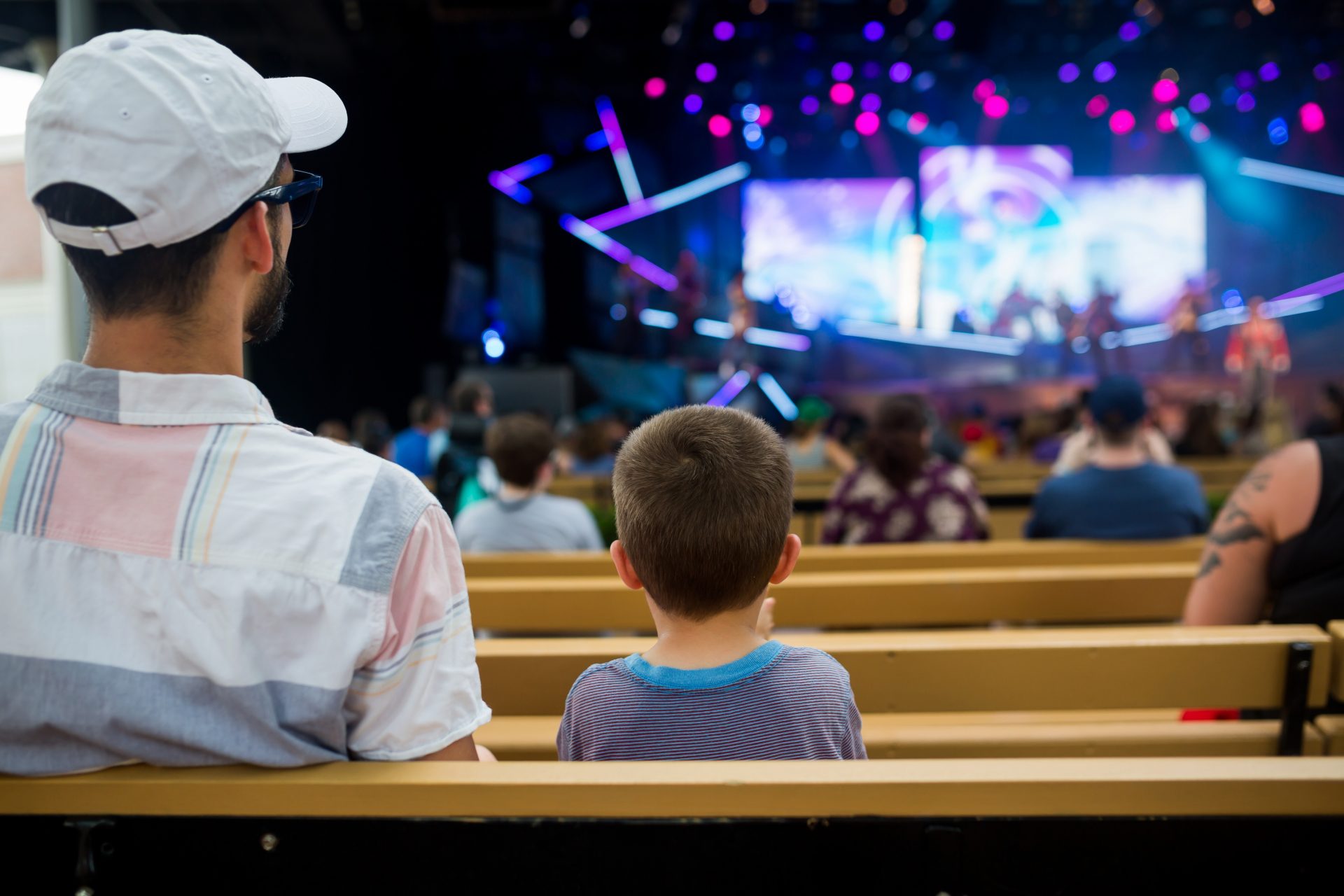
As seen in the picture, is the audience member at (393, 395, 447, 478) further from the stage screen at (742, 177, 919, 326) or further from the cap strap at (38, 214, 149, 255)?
the stage screen at (742, 177, 919, 326)

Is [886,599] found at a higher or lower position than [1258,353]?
lower

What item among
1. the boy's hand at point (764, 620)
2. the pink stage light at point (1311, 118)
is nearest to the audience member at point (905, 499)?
the boy's hand at point (764, 620)

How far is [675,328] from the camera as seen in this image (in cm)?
1264

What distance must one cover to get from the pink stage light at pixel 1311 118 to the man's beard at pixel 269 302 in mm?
15411

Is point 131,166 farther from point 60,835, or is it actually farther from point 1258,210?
point 1258,210

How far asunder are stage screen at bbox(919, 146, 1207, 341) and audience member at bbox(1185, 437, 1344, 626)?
11774 mm

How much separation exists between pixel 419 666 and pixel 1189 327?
14.1 meters

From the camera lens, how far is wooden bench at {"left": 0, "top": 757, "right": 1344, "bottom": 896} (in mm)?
740

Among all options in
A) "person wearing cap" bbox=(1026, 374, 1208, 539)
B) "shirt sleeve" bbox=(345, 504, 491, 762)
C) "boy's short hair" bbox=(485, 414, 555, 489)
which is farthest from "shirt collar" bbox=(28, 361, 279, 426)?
"person wearing cap" bbox=(1026, 374, 1208, 539)

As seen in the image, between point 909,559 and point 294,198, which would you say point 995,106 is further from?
point 294,198

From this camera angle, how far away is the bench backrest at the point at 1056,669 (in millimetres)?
1249

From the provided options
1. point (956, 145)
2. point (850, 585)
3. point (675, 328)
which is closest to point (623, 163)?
point (675, 328)

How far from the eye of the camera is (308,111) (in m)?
1.03

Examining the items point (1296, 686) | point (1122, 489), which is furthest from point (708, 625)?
point (1122, 489)
